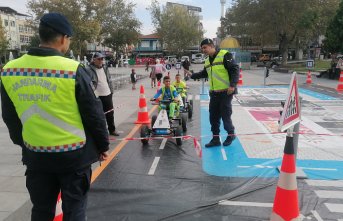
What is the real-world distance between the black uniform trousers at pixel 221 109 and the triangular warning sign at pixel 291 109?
2.46 metres

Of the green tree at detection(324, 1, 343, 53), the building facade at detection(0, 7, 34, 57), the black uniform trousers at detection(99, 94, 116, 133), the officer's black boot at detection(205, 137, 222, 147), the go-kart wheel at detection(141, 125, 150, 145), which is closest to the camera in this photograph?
the officer's black boot at detection(205, 137, 222, 147)

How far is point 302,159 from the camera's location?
233 inches

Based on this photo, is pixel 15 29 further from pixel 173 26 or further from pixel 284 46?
pixel 284 46

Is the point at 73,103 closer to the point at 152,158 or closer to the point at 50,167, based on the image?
the point at 50,167

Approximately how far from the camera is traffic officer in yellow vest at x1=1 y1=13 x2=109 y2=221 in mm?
2354

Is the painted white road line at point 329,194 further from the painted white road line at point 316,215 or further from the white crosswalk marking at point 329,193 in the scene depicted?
the painted white road line at point 316,215

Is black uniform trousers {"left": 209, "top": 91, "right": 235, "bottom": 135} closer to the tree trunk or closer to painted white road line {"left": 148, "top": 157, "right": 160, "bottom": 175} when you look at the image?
painted white road line {"left": 148, "top": 157, "right": 160, "bottom": 175}

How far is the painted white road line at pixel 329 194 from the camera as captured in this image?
14.3 feet

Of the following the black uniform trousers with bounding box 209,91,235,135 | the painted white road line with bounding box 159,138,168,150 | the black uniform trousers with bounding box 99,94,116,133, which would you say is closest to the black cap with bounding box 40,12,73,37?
the black uniform trousers with bounding box 209,91,235,135

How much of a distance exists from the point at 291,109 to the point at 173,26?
56.8 meters

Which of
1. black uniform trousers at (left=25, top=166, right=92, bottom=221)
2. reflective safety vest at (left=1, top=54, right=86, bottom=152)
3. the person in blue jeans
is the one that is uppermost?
reflective safety vest at (left=1, top=54, right=86, bottom=152)

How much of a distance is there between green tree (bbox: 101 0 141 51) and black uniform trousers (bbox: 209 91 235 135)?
52.1m

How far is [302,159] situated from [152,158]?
2.68 m

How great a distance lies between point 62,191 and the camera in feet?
8.29
